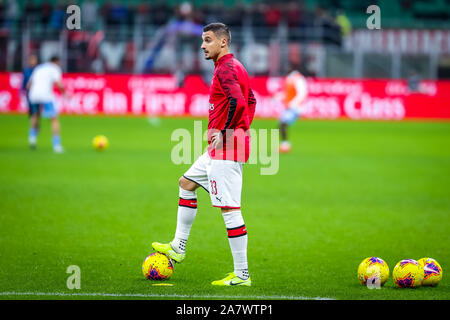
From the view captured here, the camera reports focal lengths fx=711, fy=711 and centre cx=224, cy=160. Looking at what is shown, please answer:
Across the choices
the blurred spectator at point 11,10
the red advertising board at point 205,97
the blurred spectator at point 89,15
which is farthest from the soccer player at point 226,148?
the blurred spectator at point 11,10

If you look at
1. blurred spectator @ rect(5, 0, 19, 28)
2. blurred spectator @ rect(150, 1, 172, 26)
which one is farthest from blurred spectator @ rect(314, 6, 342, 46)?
blurred spectator @ rect(5, 0, 19, 28)

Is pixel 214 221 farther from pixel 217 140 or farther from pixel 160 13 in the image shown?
pixel 160 13

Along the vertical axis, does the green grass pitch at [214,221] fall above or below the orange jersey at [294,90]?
below

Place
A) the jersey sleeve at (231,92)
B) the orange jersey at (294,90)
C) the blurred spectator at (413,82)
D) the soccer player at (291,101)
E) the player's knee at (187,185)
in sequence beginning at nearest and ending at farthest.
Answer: the jersey sleeve at (231,92), the player's knee at (187,185), the soccer player at (291,101), the orange jersey at (294,90), the blurred spectator at (413,82)

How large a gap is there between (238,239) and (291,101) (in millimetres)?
13865

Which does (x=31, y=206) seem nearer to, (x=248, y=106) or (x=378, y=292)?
(x=248, y=106)

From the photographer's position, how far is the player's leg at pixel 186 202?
22.5 ft

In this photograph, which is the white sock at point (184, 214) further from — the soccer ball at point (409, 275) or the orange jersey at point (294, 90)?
the orange jersey at point (294, 90)

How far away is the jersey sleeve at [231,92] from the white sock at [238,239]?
85 cm

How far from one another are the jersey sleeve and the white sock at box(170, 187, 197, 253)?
0.93 meters

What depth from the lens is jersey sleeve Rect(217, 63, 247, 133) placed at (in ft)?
20.6

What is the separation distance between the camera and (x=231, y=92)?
630cm

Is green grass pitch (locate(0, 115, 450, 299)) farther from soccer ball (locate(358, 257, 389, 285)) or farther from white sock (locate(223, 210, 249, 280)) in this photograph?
white sock (locate(223, 210, 249, 280))

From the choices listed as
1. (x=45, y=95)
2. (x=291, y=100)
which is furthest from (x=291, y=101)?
(x=45, y=95)
